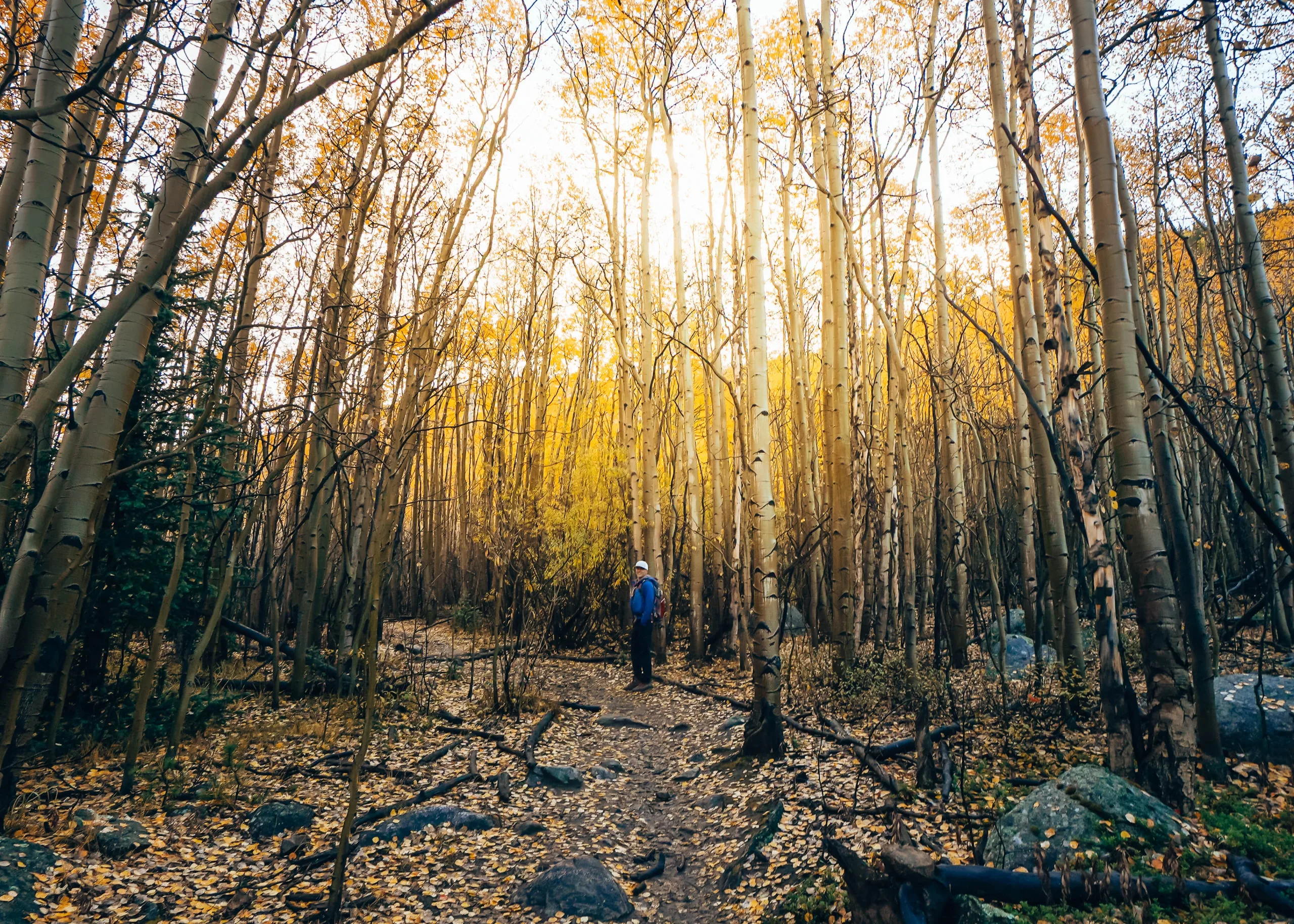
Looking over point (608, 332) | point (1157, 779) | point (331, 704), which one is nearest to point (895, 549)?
point (1157, 779)

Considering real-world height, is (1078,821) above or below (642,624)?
below

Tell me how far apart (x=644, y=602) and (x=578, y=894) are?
520 centimetres

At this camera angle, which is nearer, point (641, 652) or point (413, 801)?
point (413, 801)

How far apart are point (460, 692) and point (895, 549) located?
578cm

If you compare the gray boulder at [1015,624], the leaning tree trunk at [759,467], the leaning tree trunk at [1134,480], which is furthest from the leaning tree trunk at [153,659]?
the gray boulder at [1015,624]

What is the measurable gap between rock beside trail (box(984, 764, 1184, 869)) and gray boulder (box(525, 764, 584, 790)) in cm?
329

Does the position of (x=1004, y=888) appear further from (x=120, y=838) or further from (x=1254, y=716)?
(x=120, y=838)

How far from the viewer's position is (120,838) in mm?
3520

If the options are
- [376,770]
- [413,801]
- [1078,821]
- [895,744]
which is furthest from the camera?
[376,770]

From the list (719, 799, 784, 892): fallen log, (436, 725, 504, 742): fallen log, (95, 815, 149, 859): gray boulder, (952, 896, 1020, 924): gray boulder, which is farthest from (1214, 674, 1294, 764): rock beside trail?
(95, 815, 149, 859): gray boulder

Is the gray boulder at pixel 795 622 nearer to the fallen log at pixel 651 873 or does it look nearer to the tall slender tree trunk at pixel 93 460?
the fallen log at pixel 651 873

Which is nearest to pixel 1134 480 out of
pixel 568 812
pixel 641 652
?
pixel 568 812

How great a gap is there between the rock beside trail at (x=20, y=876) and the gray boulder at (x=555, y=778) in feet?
9.85

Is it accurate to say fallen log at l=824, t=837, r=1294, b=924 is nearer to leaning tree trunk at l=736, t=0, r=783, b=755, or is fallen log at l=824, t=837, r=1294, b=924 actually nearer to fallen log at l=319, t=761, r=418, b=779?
leaning tree trunk at l=736, t=0, r=783, b=755
